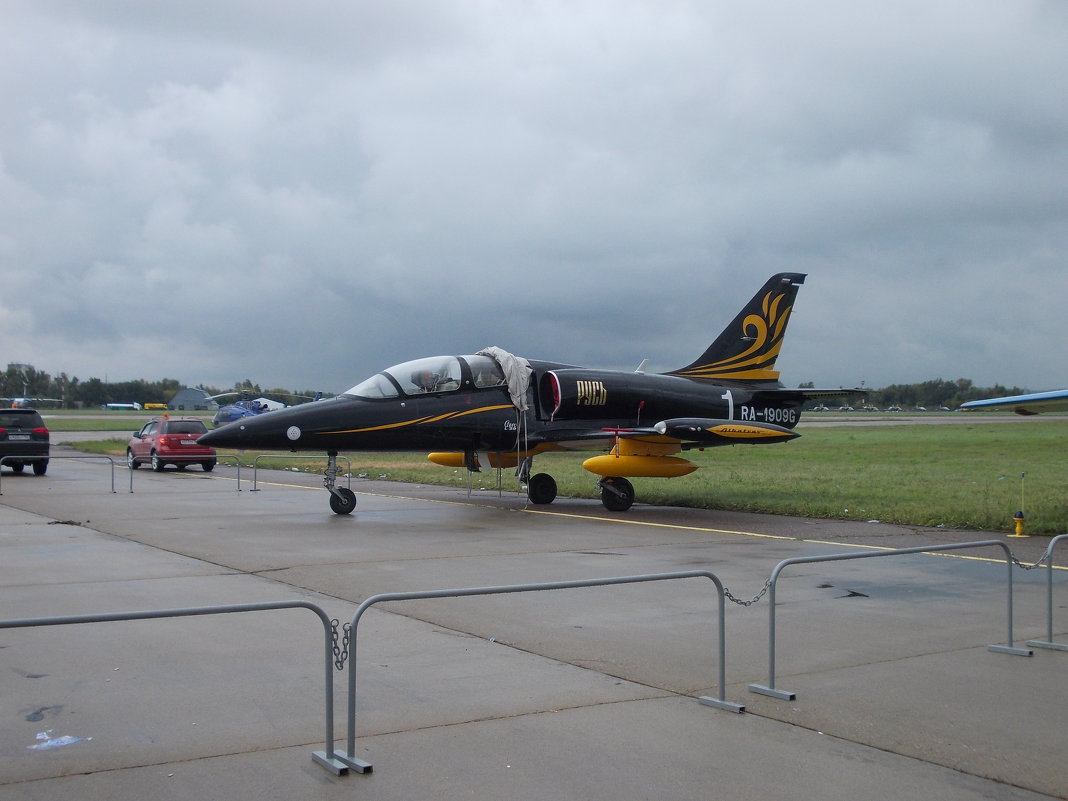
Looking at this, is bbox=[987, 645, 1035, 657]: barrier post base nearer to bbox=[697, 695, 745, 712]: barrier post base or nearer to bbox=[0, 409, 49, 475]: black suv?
bbox=[697, 695, 745, 712]: barrier post base

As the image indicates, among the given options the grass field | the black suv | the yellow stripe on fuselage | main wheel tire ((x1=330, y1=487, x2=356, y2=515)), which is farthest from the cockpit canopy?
the black suv

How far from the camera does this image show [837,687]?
6496mm

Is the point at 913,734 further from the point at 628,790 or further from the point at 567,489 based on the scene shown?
the point at 567,489

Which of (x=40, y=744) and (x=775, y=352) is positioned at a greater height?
(x=775, y=352)

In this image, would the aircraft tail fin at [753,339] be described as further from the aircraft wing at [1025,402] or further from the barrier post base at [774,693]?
the barrier post base at [774,693]

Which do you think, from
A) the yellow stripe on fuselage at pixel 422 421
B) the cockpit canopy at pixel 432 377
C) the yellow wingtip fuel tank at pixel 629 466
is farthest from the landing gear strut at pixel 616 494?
the cockpit canopy at pixel 432 377

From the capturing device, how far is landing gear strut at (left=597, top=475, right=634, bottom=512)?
18.6 m

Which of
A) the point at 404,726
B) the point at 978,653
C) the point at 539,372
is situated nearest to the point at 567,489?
the point at 539,372

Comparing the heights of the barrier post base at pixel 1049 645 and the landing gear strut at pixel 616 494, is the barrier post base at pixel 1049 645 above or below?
below

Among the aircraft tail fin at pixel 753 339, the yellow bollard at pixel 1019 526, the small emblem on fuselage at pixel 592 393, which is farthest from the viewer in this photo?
the aircraft tail fin at pixel 753 339

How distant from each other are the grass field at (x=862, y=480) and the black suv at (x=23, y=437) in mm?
7949

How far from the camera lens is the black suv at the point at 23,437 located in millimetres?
28328

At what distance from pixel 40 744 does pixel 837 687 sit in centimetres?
477

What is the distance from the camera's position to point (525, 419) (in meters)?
18.8
